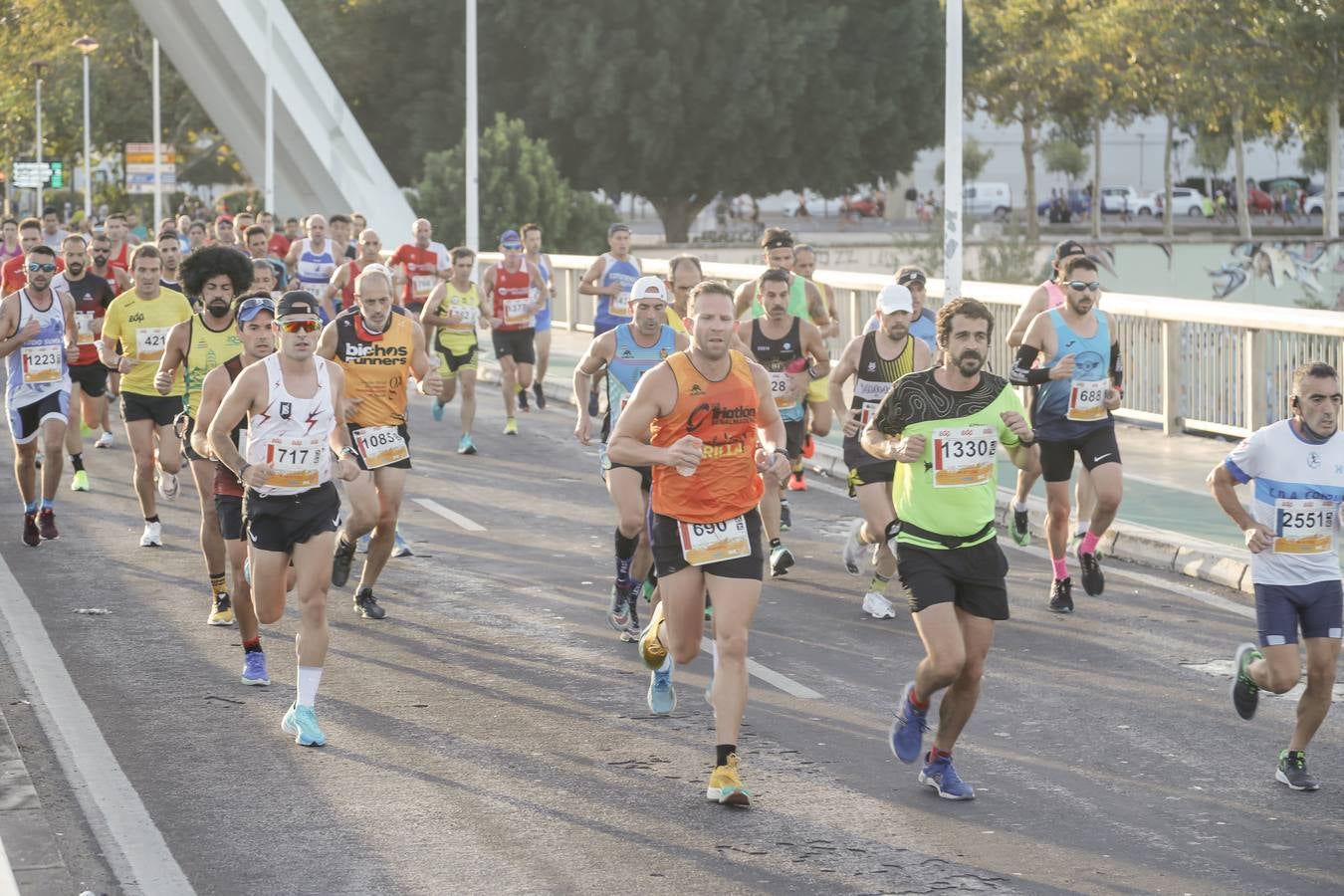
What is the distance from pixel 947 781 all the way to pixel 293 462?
122 inches

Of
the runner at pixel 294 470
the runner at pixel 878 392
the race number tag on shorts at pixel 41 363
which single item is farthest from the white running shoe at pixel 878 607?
the race number tag on shorts at pixel 41 363

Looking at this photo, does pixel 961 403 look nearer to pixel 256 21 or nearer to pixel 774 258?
pixel 774 258

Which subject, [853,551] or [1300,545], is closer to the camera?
[1300,545]

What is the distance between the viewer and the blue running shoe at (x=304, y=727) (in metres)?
8.91

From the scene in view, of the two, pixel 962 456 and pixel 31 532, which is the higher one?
pixel 962 456

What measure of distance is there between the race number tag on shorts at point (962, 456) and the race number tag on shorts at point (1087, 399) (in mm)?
3987

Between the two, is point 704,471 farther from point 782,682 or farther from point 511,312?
point 511,312

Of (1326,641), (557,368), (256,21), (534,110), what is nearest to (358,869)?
(1326,641)

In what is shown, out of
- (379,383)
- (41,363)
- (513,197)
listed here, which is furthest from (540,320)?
(513,197)

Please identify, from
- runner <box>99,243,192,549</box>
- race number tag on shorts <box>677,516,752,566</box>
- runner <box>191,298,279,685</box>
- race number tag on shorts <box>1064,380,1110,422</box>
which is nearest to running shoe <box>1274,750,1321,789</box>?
race number tag on shorts <box>677,516,752,566</box>

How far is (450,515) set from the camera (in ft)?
51.9

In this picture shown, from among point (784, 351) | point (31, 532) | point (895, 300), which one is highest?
point (895, 300)

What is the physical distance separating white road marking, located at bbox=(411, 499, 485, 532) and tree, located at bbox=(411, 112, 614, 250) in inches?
986

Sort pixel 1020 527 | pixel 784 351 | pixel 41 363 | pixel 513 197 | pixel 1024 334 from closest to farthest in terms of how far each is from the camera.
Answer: pixel 1024 334
pixel 784 351
pixel 1020 527
pixel 41 363
pixel 513 197
